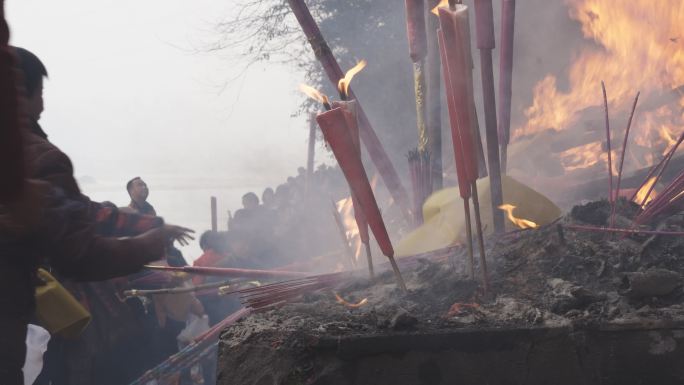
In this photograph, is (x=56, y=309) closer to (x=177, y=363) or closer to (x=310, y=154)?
(x=177, y=363)

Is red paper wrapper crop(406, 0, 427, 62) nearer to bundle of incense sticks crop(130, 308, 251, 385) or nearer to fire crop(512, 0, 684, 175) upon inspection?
bundle of incense sticks crop(130, 308, 251, 385)

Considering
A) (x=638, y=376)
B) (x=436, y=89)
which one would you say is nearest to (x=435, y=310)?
(x=638, y=376)

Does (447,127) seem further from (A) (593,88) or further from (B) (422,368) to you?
(B) (422,368)

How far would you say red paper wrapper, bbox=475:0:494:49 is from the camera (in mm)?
3443

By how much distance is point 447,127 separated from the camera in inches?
495

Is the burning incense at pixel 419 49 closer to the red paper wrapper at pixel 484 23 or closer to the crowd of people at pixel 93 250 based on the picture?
the red paper wrapper at pixel 484 23

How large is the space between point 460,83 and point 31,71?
2118 millimetres

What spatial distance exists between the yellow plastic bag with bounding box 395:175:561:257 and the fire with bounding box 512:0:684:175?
422 cm

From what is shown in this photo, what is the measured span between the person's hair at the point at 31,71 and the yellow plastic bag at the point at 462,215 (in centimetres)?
269

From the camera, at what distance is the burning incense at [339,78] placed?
4.73 metres

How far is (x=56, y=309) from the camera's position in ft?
11.4

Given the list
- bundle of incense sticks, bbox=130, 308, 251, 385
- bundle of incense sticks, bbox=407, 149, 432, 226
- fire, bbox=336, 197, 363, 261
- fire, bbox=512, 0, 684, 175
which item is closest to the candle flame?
bundle of incense sticks, bbox=407, 149, 432, 226

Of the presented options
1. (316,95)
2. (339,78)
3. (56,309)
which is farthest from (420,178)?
(56,309)

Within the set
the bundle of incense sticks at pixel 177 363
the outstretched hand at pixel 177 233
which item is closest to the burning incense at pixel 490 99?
the outstretched hand at pixel 177 233
